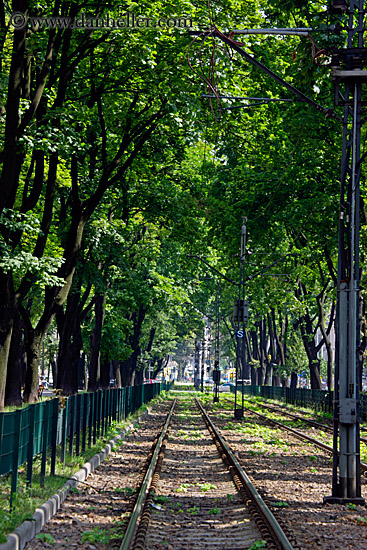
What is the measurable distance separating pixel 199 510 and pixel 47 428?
2.86m

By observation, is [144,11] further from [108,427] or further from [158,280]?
[158,280]

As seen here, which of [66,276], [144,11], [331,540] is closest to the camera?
[331,540]

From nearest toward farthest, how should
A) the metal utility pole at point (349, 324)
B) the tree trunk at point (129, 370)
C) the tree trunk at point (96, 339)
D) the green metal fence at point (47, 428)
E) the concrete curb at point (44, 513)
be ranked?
the concrete curb at point (44, 513)
the green metal fence at point (47, 428)
the metal utility pole at point (349, 324)
the tree trunk at point (96, 339)
the tree trunk at point (129, 370)

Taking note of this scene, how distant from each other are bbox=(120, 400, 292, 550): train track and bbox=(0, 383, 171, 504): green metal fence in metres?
1.65

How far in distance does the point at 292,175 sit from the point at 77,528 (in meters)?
18.5

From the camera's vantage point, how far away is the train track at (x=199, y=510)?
901 cm

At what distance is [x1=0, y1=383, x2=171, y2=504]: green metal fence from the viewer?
943cm

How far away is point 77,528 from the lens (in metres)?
9.78

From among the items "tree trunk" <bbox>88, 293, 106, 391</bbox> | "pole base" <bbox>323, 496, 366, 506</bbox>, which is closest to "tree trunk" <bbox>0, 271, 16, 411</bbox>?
"pole base" <bbox>323, 496, 366, 506</bbox>

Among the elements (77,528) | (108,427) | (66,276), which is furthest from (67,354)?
(77,528)

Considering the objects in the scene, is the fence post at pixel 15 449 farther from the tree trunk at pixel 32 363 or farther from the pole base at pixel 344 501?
the tree trunk at pixel 32 363

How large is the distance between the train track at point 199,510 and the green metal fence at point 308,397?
53.0 ft

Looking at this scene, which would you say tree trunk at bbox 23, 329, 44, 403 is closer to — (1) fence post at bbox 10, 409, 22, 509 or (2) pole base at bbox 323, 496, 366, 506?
(2) pole base at bbox 323, 496, 366, 506

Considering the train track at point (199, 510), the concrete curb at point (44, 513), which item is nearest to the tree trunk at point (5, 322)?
the concrete curb at point (44, 513)
